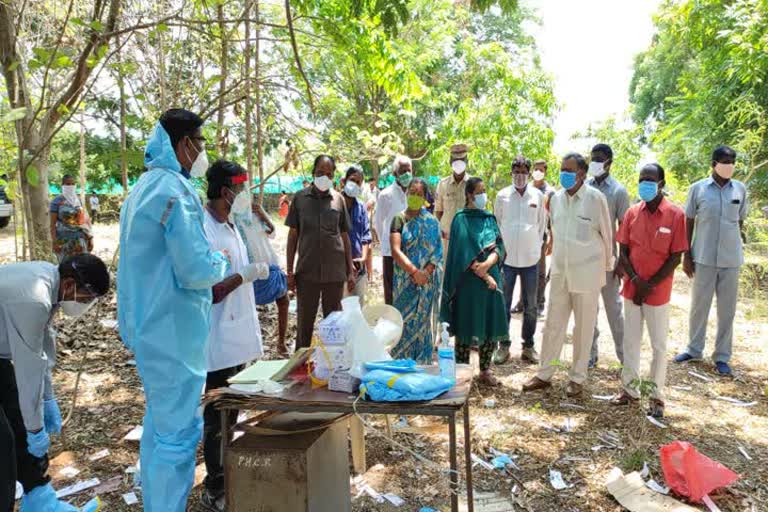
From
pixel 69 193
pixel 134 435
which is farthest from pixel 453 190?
pixel 69 193

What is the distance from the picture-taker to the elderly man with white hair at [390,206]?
6.02m

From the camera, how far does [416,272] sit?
14.6 feet

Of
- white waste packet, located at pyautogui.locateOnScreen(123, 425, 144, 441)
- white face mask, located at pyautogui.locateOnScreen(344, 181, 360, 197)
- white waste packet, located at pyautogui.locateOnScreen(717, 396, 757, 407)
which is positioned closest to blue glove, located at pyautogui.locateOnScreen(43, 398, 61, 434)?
white waste packet, located at pyautogui.locateOnScreen(123, 425, 144, 441)

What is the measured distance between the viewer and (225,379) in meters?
3.25

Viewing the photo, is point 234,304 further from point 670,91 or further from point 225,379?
point 670,91

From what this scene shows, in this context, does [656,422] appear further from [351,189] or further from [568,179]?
[351,189]

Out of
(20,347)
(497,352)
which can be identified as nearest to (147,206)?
(20,347)

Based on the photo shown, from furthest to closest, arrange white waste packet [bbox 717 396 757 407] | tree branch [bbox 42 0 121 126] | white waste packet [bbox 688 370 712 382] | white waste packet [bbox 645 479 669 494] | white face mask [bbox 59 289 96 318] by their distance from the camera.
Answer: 1. white waste packet [bbox 688 370 712 382]
2. white waste packet [bbox 717 396 757 407]
3. tree branch [bbox 42 0 121 126]
4. white waste packet [bbox 645 479 669 494]
5. white face mask [bbox 59 289 96 318]

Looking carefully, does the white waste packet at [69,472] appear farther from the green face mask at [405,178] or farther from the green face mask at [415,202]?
the green face mask at [405,178]

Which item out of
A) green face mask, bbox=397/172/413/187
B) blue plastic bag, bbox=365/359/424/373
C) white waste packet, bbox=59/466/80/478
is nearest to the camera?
blue plastic bag, bbox=365/359/424/373

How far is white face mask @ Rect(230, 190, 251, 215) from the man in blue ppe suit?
66 cm

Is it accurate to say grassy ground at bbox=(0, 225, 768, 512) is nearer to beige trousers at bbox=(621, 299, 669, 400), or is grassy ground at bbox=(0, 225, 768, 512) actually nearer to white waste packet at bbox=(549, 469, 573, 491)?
white waste packet at bbox=(549, 469, 573, 491)

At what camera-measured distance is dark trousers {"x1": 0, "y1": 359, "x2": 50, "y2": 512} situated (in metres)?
2.58

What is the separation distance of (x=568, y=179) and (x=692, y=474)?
2339 mm
